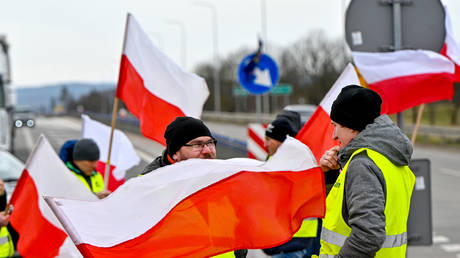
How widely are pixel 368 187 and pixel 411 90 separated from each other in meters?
2.22

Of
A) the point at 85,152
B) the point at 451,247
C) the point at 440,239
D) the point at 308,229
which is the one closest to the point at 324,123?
the point at 308,229

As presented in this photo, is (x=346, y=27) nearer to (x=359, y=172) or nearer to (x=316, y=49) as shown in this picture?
(x=359, y=172)

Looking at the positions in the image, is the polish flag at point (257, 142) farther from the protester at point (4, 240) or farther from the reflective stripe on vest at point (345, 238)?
the reflective stripe on vest at point (345, 238)

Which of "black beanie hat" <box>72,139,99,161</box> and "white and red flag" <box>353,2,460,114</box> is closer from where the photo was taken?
"white and red flag" <box>353,2,460,114</box>

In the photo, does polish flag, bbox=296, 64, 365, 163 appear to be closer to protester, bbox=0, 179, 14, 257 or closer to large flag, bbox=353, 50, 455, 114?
large flag, bbox=353, 50, 455, 114

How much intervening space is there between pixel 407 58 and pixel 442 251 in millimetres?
4971

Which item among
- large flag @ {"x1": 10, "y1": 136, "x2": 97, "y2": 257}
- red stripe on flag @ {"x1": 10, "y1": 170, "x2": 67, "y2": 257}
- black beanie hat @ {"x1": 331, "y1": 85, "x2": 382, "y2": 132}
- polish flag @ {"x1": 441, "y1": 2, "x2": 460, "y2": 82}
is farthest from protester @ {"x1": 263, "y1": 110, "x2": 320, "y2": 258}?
black beanie hat @ {"x1": 331, "y1": 85, "x2": 382, "y2": 132}

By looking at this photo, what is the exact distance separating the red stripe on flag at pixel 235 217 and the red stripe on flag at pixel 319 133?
156cm

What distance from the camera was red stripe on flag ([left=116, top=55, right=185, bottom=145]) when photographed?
5309 millimetres

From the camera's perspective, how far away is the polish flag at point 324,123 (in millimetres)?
4621

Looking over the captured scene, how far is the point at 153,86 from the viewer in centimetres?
549

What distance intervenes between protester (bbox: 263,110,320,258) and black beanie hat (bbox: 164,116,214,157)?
1879mm

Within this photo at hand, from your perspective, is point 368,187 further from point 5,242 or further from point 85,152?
point 85,152

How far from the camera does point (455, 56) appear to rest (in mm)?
5832
